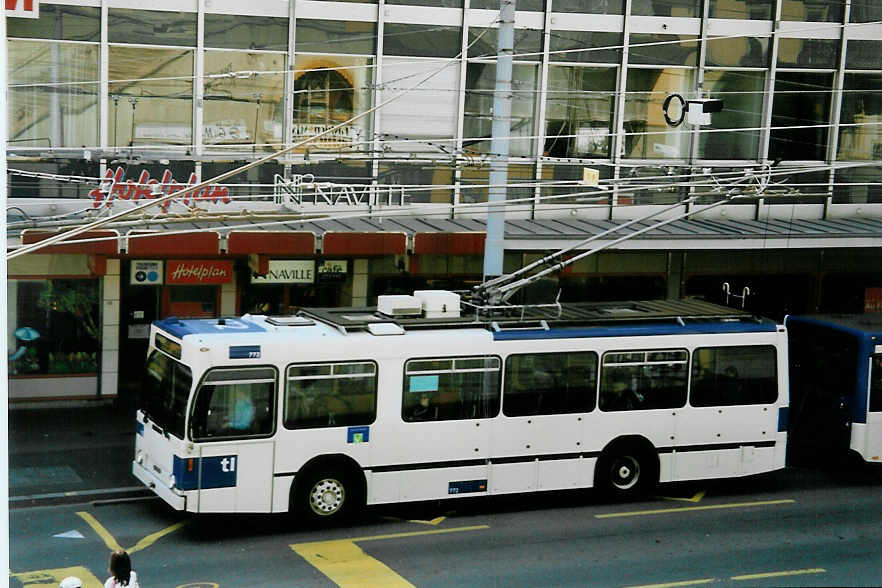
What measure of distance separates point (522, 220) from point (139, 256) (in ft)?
23.6

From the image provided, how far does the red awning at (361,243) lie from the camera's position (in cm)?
2281

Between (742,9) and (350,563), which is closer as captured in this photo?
(350,563)

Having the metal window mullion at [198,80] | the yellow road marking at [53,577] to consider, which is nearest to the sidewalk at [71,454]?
the yellow road marking at [53,577]

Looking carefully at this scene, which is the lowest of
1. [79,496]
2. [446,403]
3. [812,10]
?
[79,496]

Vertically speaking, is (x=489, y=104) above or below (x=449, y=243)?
above

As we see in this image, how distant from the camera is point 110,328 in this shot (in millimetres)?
23031

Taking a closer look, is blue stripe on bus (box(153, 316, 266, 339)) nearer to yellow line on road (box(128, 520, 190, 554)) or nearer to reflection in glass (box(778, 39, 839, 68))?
yellow line on road (box(128, 520, 190, 554))

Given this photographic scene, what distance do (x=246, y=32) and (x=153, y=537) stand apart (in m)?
9.93

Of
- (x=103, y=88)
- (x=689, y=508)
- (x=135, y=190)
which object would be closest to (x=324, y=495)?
(x=689, y=508)

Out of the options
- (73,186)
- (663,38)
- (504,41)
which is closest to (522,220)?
(663,38)

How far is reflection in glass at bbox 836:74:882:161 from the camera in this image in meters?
26.7

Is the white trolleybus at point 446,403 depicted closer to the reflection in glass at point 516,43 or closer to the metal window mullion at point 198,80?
the metal window mullion at point 198,80

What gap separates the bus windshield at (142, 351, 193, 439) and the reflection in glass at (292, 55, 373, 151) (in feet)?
23.8

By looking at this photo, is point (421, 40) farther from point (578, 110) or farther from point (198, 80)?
point (198, 80)
